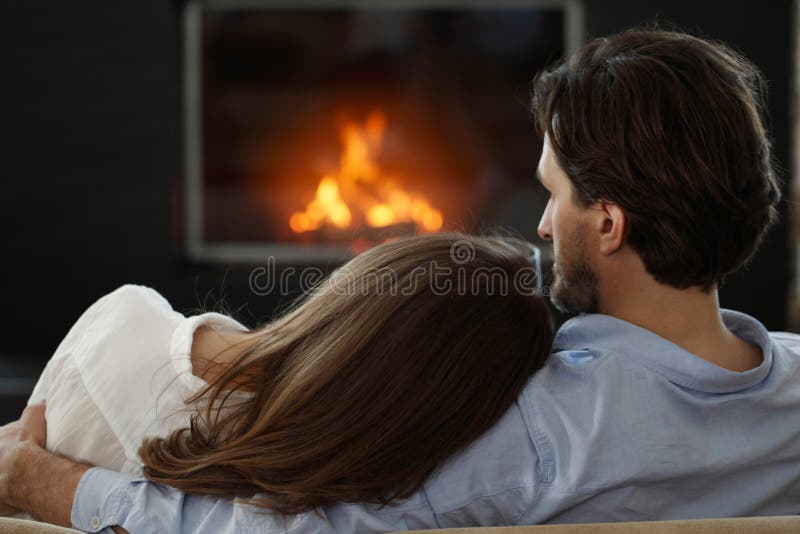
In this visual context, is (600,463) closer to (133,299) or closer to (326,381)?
(326,381)

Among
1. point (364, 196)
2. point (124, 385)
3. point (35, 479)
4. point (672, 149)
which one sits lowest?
point (35, 479)

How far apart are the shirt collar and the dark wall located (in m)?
2.06

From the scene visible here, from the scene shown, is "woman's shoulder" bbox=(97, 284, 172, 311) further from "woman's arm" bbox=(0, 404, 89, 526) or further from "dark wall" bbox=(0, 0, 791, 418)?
"dark wall" bbox=(0, 0, 791, 418)

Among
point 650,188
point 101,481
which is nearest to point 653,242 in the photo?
point 650,188

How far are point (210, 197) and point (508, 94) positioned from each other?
1.09 meters

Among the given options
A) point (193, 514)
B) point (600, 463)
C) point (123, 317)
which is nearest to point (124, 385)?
point (123, 317)

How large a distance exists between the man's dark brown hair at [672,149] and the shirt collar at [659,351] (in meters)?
0.09

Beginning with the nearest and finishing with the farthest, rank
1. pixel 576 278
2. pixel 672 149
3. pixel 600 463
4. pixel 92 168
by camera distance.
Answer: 1. pixel 600 463
2. pixel 672 149
3. pixel 576 278
4. pixel 92 168

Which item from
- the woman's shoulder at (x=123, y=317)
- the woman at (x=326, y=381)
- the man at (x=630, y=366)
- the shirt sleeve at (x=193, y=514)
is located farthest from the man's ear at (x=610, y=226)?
the woman's shoulder at (x=123, y=317)

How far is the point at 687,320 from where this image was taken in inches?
42.9

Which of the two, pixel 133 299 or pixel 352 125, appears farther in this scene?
pixel 352 125

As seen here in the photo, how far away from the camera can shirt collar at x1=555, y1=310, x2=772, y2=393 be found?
1.00 metres

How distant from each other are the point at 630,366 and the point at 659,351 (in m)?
0.04

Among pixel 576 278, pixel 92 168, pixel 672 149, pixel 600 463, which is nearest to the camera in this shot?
pixel 600 463
